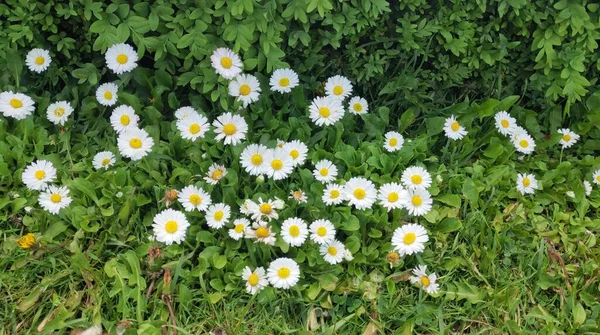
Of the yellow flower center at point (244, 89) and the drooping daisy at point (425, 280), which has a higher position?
the yellow flower center at point (244, 89)

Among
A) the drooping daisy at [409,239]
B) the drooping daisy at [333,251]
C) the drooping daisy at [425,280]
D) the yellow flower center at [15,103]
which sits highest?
the yellow flower center at [15,103]

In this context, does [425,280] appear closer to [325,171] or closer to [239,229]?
[325,171]

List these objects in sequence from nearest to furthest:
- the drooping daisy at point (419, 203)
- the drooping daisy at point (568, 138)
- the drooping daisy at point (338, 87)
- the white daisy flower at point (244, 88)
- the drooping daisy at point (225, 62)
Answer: the drooping daisy at point (419, 203), the drooping daisy at point (225, 62), the white daisy flower at point (244, 88), the drooping daisy at point (338, 87), the drooping daisy at point (568, 138)

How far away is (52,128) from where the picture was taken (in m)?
2.96

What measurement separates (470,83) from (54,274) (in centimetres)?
211

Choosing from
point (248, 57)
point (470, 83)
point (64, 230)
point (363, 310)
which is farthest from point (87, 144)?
point (470, 83)

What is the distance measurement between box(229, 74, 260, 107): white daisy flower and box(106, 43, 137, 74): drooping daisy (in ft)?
1.44

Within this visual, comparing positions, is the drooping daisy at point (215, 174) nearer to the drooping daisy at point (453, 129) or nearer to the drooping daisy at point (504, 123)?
the drooping daisy at point (453, 129)

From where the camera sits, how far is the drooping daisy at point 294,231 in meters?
2.42

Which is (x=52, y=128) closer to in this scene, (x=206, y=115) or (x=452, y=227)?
(x=206, y=115)

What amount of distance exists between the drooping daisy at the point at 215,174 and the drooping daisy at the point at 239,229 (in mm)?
215

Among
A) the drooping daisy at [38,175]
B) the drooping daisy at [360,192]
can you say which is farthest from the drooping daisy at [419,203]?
the drooping daisy at [38,175]

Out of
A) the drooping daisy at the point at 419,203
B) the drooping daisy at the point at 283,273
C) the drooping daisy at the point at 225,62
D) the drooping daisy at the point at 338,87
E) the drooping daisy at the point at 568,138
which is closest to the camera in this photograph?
the drooping daisy at the point at 283,273

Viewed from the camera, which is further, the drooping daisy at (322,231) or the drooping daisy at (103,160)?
the drooping daisy at (103,160)
